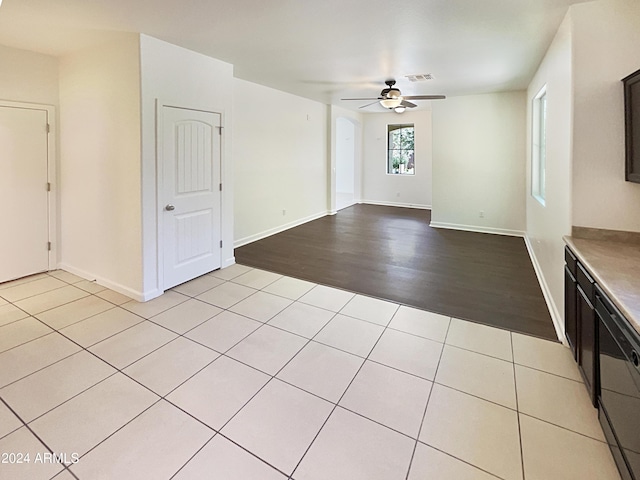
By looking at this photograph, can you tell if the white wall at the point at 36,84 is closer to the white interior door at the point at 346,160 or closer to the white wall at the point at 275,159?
the white wall at the point at 275,159

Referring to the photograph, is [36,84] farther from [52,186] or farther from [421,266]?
[421,266]

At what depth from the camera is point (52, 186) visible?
13.8 ft

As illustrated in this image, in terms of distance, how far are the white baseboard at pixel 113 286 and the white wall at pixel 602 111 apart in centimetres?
386

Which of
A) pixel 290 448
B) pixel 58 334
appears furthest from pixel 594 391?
pixel 58 334

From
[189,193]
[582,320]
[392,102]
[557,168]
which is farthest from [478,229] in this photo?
[189,193]

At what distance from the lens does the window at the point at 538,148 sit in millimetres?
4512

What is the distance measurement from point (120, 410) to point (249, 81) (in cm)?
485

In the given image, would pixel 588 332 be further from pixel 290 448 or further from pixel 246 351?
pixel 246 351

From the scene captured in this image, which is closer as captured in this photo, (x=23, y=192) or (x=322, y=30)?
(x=322, y=30)

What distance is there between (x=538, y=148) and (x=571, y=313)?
10.8 ft

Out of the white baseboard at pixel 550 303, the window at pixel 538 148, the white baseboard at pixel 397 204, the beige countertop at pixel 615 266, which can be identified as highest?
the window at pixel 538 148

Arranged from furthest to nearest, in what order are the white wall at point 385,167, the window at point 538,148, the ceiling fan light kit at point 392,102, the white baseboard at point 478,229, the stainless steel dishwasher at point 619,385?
the white wall at point 385,167 < the white baseboard at point 478,229 < the ceiling fan light kit at point 392,102 < the window at point 538,148 < the stainless steel dishwasher at point 619,385

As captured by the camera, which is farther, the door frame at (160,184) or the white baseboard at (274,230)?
the white baseboard at (274,230)

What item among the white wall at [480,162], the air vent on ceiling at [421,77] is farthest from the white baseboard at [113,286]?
the white wall at [480,162]
